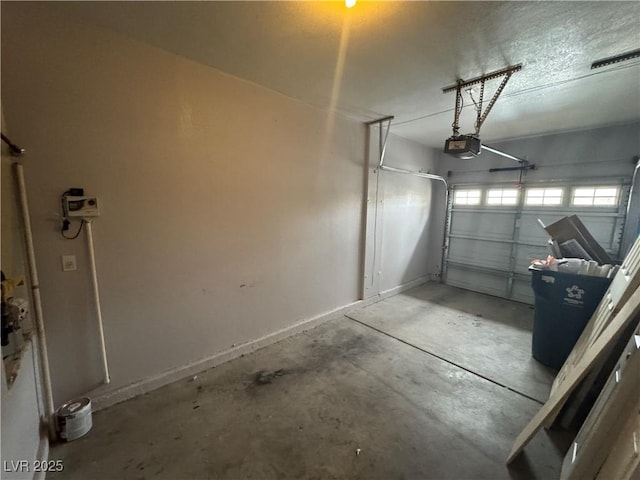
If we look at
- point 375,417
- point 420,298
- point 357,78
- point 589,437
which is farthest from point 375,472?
point 420,298

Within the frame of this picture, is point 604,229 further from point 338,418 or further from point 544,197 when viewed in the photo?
point 338,418

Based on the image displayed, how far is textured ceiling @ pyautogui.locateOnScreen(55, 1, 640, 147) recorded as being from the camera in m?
1.50

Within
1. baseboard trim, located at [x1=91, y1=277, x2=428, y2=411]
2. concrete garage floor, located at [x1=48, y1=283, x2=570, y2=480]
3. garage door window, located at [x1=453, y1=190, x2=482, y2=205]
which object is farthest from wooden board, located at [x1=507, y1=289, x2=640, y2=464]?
garage door window, located at [x1=453, y1=190, x2=482, y2=205]

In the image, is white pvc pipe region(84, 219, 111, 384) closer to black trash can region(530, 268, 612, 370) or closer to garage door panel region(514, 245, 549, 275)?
black trash can region(530, 268, 612, 370)

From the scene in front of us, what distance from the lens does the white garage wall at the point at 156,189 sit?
5.22 ft

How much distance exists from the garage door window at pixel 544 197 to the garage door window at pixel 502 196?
0.18 m

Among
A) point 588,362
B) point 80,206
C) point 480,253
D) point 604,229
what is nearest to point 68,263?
point 80,206

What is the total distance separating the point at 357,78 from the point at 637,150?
390cm

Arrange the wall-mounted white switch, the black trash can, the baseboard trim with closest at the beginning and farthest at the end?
the wall-mounted white switch, the baseboard trim, the black trash can

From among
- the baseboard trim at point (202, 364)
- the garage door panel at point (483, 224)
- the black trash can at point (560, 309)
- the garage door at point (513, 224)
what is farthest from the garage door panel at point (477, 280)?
the baseboard trim at point (202, 364)

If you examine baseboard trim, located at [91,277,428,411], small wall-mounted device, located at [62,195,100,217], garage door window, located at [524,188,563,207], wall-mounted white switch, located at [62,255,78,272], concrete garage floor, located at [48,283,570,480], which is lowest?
concrete garage floor, located at [48,283,570,480]

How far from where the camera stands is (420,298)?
438 cm

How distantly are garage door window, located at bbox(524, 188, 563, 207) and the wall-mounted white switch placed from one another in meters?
5.65

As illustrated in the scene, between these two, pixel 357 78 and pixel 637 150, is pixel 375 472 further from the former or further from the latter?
pixel 637 150
